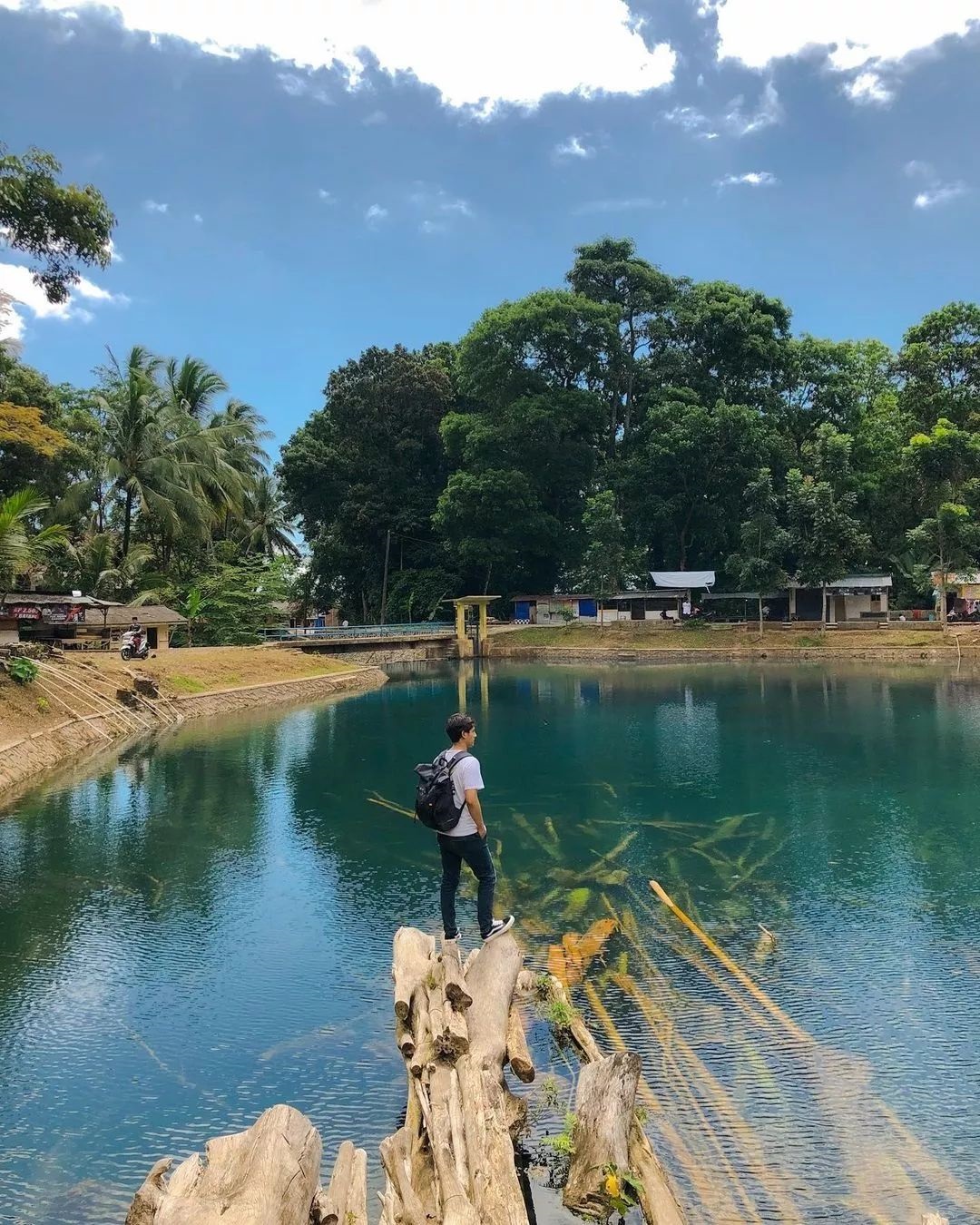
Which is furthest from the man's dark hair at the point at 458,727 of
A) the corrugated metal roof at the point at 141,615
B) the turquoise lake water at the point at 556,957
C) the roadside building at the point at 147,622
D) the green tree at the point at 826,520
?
the green tree at the point at 826,520

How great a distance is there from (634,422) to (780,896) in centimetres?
5274

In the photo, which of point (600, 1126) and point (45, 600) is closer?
point (600, 1126)

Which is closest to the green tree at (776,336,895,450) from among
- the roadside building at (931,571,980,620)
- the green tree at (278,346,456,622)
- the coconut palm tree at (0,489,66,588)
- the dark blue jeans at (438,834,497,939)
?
the roadside building at (931,571,980,620)

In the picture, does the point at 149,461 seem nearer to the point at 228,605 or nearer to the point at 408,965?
the point at 228,605

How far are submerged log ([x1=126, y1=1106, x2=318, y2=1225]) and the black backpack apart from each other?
8.79 feet

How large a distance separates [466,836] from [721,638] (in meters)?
44.7

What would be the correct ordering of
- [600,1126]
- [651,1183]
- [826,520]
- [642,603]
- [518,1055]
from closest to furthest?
[651,1183] < [600,1126] < [518,1055] < [826,520] < [642,603]

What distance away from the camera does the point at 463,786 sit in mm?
6965

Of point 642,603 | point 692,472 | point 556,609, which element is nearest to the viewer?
point 692,472

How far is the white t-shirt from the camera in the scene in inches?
274

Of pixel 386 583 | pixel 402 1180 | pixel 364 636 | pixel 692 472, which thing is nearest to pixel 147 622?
pixel 364 636

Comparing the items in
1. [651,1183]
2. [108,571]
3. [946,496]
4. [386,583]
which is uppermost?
[946,496]

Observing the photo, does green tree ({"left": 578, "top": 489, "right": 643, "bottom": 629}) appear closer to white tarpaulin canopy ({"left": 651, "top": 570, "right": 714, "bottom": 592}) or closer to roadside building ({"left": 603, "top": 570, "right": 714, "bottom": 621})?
roadside building ({"left": 603, "top": 570, "right": 714, "bottom": 621})

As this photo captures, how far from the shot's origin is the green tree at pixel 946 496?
44.8 meters
